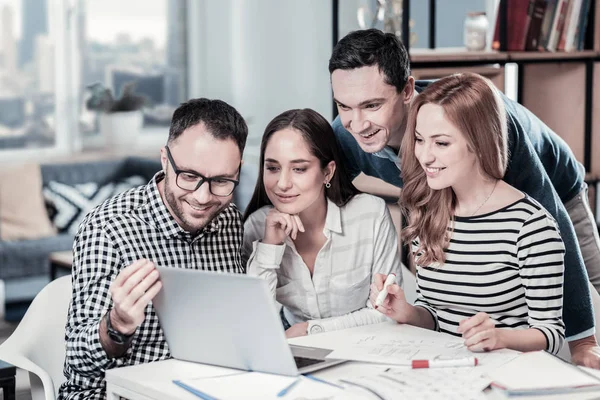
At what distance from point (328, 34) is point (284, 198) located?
4.86 feet

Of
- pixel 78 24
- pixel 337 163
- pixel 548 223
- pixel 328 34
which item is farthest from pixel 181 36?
pixel 548 223

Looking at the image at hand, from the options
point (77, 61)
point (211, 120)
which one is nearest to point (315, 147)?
point (211, 120)

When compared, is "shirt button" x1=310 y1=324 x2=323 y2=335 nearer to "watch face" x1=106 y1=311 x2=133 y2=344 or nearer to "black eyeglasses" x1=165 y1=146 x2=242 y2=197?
"black eyeglasses" x1=165 y1=146 x2=242 y2=197

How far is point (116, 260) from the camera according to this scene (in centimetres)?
197

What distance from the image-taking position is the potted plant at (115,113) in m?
6.12

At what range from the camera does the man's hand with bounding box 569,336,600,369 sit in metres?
2.25

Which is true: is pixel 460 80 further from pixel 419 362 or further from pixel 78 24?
pixel 78 24

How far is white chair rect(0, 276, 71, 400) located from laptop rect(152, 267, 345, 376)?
1.56 ft

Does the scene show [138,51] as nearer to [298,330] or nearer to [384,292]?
[298,330]

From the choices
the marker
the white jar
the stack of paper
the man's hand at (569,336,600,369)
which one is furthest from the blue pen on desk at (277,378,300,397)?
the white jar

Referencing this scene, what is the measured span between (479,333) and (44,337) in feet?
3.40

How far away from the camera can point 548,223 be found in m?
2.02

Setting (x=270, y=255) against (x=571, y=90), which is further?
(x=571, y=90)

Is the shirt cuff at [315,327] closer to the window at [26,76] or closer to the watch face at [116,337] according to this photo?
the watch face at [116,337]
